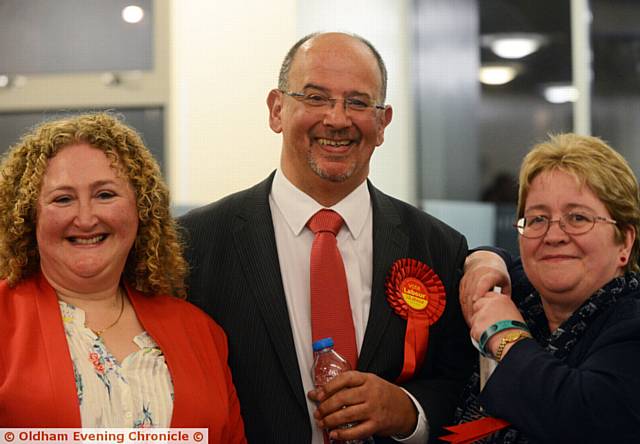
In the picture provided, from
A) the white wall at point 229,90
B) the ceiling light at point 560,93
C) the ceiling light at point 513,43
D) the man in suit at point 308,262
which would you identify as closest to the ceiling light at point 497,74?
the ceiling light at point 513,43

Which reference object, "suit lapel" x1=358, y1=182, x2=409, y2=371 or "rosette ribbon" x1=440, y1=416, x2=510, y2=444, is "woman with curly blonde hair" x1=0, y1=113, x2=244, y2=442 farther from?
"rosette ribbon" x1=440, y1=416, x2=510, y2=444

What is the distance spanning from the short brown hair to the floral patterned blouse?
0.92 meters

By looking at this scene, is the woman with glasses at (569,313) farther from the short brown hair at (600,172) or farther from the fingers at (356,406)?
the fingers at (356,406)

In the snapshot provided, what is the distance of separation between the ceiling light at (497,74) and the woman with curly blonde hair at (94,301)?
134 inches

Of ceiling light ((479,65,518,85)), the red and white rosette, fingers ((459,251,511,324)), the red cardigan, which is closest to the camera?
the red cardigan

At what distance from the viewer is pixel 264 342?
218 centimetres

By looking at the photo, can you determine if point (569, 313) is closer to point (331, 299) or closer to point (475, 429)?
point (475, 429)

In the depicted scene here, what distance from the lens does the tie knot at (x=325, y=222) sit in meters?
2.35

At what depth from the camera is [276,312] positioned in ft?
7.22

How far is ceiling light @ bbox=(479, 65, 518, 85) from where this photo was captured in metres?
5.08

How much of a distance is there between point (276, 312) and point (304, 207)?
1.05 feet

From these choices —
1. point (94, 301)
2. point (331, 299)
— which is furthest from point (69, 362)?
point (331, 299)

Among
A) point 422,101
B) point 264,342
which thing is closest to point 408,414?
point 264,342

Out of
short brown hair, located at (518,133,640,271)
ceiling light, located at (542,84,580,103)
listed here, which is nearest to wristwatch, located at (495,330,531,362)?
short brown hair, located at (518,133,640,271)
